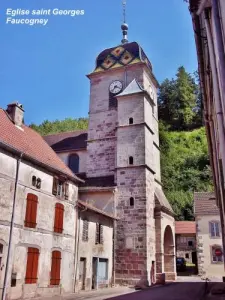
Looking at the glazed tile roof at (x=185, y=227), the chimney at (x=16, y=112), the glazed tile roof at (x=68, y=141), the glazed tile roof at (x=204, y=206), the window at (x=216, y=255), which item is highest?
the glazed tile roof at (x=68, y=141)

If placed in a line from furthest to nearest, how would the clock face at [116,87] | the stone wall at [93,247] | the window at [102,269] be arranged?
the clock face at [116,87] < the window at [102,269] < the stone wall at [93,247]

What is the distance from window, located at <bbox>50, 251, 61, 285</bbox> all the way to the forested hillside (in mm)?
30885

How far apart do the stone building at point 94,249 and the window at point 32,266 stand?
12.5 ft

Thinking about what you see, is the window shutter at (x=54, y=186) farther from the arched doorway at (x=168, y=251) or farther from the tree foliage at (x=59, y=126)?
the tree foliage at (x=59, y=126)

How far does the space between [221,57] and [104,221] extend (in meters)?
17.6

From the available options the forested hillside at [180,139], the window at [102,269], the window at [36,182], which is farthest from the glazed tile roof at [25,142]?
the forested hillside at [180,139]

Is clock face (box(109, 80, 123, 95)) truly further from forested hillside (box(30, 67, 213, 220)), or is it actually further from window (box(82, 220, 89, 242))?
forested hillside (box(30, 67, 213, 220))

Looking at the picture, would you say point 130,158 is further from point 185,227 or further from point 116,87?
point 185,227

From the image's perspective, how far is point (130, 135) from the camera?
24.5 m

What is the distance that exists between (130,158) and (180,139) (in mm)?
35755

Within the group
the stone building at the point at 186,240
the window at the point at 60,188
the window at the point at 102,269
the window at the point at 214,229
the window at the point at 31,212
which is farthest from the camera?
the stone building at the point at 186,240

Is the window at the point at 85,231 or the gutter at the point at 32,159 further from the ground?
the gutter at the point at 32,159

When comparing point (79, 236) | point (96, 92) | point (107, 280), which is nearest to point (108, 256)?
point (107, 280)

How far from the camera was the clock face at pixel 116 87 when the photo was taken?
27891mm
